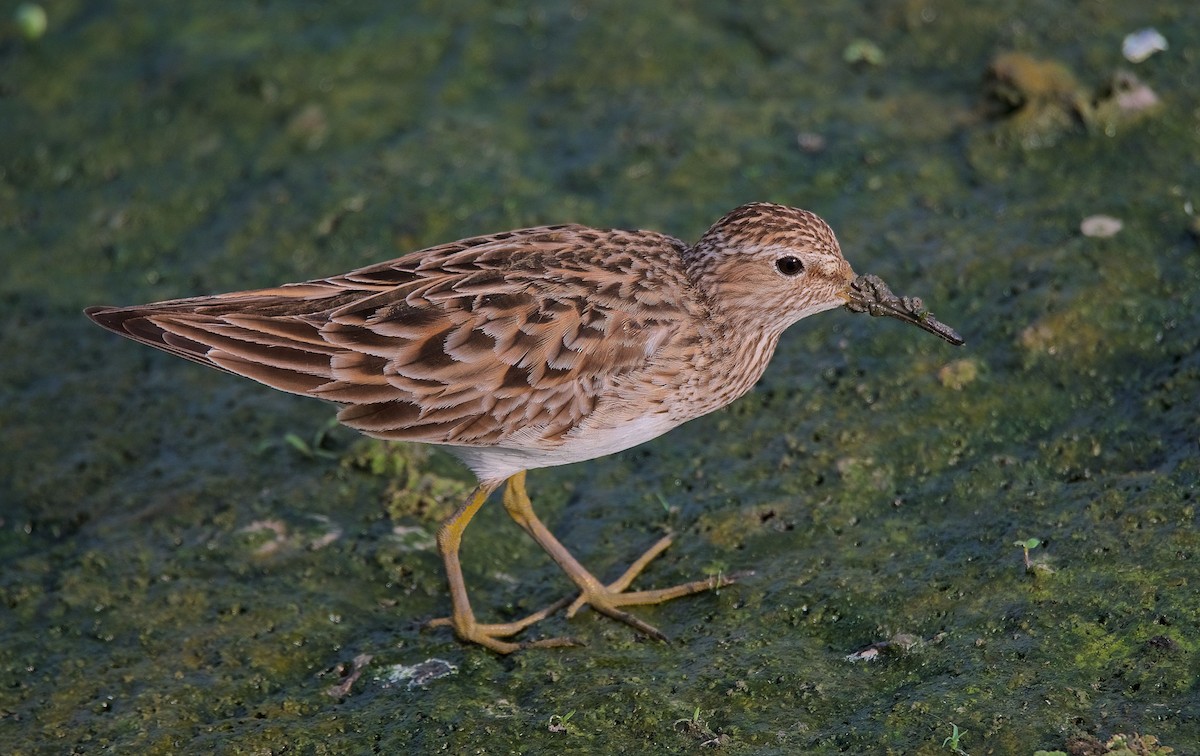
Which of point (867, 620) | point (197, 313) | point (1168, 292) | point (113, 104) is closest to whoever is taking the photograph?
point (867, 620)

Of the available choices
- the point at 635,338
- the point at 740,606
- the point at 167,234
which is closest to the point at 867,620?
the point at 740,606

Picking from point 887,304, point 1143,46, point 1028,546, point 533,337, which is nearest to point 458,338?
point 533,337

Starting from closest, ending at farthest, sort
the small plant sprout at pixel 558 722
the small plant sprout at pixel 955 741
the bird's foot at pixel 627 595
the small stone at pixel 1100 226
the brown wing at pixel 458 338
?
the small plant sprout at pixel 955 741 < the small plant sprout at pixel 558 722 < the brown wing at pixel 458 338 < the bird's foot at pixel 627 595 < the small stone at pixel 1100 226

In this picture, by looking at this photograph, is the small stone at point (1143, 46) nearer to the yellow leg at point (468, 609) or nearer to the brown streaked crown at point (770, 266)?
the brown streaked crown at point (770, 266)

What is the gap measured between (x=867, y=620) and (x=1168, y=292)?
313 centimetres

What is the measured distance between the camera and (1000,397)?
7.68 metres

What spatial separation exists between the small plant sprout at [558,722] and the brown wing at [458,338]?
1.32 metres

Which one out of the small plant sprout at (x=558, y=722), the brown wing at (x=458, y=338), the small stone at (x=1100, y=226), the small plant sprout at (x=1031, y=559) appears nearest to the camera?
the small plant sprout at (x=558, y=722)

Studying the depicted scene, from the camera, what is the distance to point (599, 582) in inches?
279

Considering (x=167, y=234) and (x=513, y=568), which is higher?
(x=167, y=234)

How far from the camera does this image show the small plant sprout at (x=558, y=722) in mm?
6043

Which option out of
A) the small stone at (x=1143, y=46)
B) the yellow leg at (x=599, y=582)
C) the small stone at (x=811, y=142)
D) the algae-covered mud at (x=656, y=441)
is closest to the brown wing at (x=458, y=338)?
the yellow leg at (x=599, y=582)

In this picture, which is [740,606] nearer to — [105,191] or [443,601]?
[443,601]

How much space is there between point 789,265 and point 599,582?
73.8 inches
